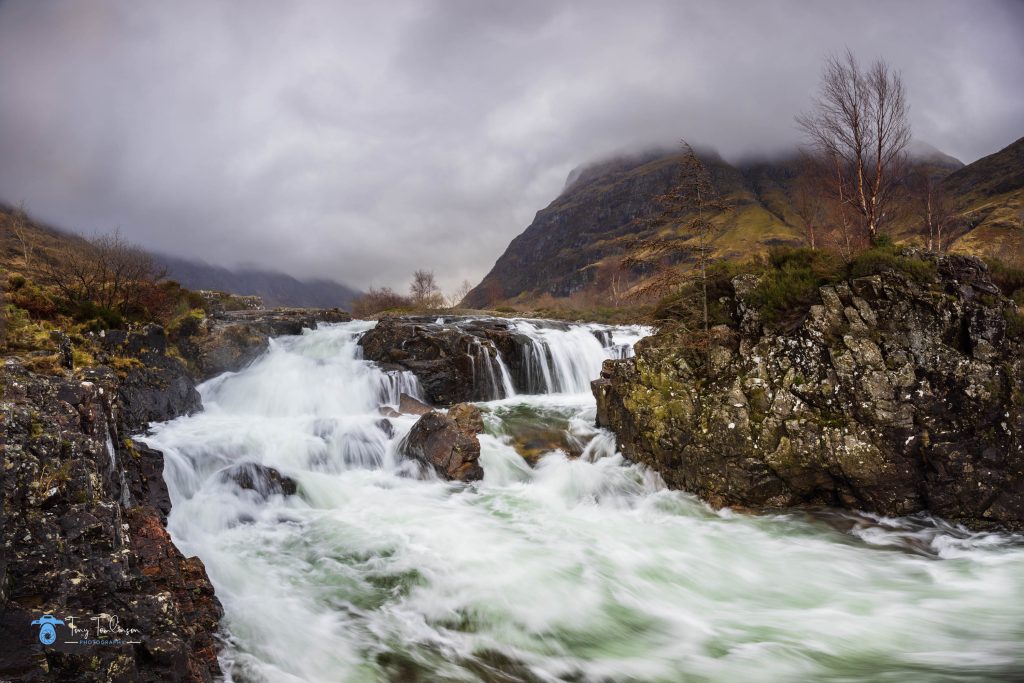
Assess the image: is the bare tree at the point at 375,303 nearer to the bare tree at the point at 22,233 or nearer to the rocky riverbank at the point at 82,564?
the bare tree at the point at 22,233

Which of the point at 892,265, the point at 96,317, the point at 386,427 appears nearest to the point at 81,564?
the point at 386,427

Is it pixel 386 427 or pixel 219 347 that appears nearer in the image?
pixel 386 427

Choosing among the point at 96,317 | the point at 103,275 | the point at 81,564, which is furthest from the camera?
the point at 103,275

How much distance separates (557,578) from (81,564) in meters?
6.27

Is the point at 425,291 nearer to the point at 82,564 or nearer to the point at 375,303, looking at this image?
→ the point at 375,303

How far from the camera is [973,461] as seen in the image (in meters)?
8.79

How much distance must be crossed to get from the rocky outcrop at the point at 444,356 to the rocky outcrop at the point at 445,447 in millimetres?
6900

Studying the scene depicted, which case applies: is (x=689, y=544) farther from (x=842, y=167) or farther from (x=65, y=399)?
(x=842, y=167)

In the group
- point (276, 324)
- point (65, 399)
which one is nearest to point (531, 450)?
point (65, 399)

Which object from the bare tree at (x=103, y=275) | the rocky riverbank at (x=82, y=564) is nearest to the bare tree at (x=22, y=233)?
the bare tree at (x=103, y=275)

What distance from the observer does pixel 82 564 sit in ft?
13.1

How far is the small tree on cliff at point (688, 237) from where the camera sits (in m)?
11.9

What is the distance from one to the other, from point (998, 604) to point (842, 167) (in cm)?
2282

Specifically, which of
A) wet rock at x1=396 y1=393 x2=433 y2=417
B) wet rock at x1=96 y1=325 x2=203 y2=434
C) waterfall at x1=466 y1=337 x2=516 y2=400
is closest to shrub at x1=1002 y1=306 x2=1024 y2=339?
wet rock at x1=396 y1=393 x2=433 y2=417
